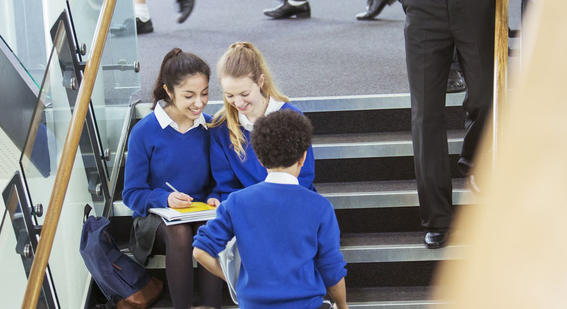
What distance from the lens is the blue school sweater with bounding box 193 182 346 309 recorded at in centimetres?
212

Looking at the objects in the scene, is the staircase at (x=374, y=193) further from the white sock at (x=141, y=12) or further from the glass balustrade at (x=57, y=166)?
the white sock at (x=141, y=12)

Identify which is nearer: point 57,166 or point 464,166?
point 57,166

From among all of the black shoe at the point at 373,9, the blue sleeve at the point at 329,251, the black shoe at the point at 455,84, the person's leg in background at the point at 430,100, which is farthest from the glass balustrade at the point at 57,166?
the black shoe at the point at 373,9

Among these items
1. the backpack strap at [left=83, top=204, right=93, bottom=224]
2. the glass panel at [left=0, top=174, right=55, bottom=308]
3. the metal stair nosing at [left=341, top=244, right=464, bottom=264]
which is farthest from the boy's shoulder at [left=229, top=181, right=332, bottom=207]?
the backpack strap at [left=83, top=204, right=93, bottom=224]

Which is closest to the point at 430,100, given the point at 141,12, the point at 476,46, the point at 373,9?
the point at 476,46

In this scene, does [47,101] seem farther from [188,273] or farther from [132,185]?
[188,273]

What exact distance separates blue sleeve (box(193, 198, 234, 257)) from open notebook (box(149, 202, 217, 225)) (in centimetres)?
50

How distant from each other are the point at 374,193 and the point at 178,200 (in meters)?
0.91

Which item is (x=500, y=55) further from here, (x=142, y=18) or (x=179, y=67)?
(x=142, y=18)

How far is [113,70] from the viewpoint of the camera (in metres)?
3.47

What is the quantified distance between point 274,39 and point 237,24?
22.0 inches

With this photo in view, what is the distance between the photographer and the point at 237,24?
5480 mm

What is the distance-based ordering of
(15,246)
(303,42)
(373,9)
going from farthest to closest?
(373,9) < (303,42) < (15,246)

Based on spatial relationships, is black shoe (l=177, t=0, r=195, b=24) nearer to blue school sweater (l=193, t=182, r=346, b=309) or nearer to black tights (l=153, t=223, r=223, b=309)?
black tights (l=153, t=223, r=223, b=309)
